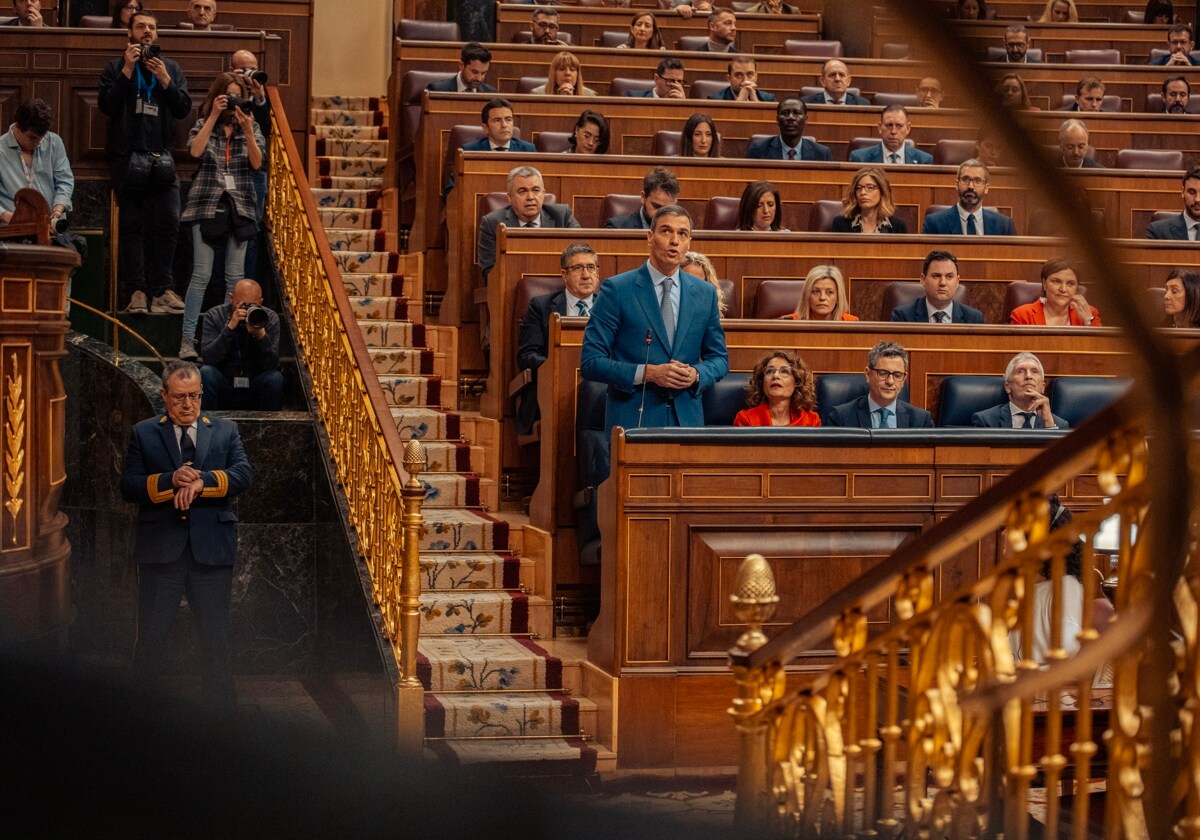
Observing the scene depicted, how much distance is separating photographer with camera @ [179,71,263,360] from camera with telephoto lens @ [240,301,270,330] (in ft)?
2.02

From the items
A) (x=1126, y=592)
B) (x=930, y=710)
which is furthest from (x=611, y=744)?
(x=1126, y=592)

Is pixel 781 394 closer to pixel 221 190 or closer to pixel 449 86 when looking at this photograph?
pixel 221 190

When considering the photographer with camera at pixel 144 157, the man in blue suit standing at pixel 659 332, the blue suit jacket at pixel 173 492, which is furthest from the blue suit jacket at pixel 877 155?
the blue suit jacket at pixel 173 492

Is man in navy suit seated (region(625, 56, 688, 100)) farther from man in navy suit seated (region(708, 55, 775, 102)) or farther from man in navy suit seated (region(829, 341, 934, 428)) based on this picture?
man in navy suit seated (region(829, 341, 934, 428))

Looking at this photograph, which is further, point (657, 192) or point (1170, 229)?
point (1170, 229)

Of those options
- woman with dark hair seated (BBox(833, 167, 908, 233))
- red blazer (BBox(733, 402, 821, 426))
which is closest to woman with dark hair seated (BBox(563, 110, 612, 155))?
woman with dark hair seated (BBox(833, 167, 908, 233))

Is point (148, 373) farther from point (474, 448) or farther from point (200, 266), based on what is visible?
point (474, 448)

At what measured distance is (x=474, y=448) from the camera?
554cm

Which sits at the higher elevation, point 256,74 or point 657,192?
point 256,74

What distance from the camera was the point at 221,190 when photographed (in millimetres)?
6555

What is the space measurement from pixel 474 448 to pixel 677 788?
6.11 ft

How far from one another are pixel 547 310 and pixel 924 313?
1238 millimetres

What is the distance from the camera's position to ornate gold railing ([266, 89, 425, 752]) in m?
4.30

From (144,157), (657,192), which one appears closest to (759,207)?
(657,192)
